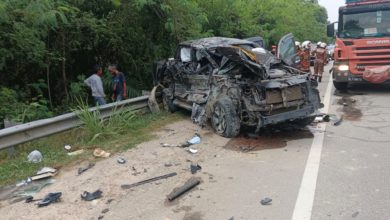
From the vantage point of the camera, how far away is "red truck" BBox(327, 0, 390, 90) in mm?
11773

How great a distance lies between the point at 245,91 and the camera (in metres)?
7.24

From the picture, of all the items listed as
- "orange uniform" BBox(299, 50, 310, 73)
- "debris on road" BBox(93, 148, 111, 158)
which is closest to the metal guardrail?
"debris on road" BBox(93, 148, 111, 158)

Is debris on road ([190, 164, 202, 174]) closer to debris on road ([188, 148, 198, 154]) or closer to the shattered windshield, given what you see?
debris on road ([188, 148, 198, 154])

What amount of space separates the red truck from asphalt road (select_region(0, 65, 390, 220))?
4.54 metres

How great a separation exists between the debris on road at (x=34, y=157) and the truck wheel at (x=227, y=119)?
310 cm

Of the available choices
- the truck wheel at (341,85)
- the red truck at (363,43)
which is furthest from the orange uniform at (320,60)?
the red truck at (363,43)

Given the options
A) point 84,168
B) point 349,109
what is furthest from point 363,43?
point 84,168

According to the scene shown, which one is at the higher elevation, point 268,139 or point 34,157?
point 34,157

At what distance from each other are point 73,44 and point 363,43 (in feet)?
26.3

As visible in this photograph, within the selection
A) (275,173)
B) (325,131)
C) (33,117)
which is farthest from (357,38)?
(33,117)

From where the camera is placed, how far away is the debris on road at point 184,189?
4634mm

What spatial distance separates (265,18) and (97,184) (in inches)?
839

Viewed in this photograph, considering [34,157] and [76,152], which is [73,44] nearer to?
[76,152]

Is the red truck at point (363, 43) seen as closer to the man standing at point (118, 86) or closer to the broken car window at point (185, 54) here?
the broken car window at point (185, 54)
